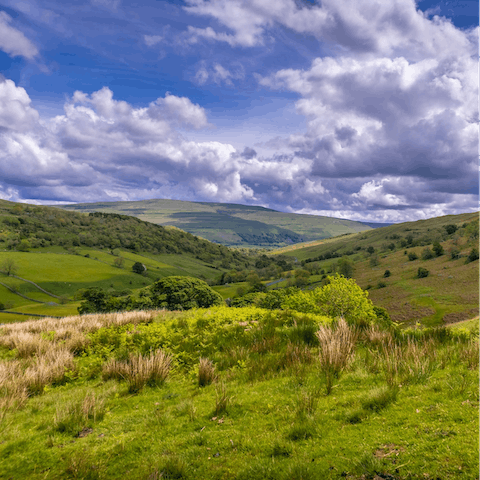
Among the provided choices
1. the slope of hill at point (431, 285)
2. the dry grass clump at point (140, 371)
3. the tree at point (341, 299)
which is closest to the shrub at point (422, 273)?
the slope of hill at point (431, 285)

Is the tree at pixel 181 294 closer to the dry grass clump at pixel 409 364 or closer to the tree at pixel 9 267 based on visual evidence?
the dry grass clump at pixel 409 364

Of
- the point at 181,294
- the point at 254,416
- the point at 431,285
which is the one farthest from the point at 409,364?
the point at 431,285

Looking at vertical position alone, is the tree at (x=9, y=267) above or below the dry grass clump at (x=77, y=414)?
below

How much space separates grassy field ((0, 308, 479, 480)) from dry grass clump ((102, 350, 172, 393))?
0.06 metres

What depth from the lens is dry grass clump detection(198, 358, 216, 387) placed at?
779 centimetres

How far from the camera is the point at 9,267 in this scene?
153625 mm

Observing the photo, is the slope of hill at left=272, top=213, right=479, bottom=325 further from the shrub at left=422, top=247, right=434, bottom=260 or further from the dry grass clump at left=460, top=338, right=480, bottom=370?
the dry grass clump at left=460, top=338, right=480, bottom=370

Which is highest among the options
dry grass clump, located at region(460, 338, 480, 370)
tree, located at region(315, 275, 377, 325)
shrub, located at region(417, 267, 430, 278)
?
dry grass clump, located at region(460, 338, 480, 370)

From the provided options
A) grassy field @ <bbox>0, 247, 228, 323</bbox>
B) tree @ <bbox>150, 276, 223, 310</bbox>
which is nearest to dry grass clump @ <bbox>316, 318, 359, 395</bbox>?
A: tree @ <bbox>150, 276, 223, 310</bbox>

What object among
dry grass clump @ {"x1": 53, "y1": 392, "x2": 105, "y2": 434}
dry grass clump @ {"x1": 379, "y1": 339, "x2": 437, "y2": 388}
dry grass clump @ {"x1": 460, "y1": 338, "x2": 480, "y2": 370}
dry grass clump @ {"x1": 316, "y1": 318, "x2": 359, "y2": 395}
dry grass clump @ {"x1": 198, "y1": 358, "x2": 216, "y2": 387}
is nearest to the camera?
dry grass clump @ {"x1": 53, "y1": 392, "x2": 105, "y2": 434}

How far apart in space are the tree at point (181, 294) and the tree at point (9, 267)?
158724 mm

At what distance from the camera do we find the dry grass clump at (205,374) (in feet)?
25.5

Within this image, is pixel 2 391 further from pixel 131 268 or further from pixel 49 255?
pixel 49 255

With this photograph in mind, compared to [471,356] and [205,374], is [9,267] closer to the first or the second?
[205,374]
